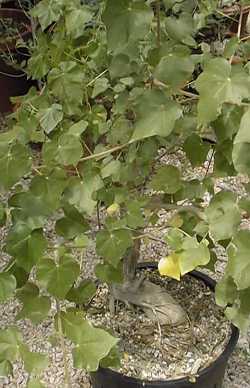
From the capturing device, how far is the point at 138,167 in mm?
1309

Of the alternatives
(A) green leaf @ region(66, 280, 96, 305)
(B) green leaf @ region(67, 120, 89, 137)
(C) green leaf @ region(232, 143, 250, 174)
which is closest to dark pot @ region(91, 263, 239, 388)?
(A) green leaf @ region(66, 280, 96, 305)

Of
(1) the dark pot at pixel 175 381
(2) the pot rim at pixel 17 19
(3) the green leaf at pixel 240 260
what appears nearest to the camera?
(3) the green leaf at pixel 240 260

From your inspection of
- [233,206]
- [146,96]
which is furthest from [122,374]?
[146,96]

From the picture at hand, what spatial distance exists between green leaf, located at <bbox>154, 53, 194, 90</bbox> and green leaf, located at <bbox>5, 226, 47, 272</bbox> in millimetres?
322

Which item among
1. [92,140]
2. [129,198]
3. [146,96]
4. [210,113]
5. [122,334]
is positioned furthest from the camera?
[122,334]

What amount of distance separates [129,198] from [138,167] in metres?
0.06

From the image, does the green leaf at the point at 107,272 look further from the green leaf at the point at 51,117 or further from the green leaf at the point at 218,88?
the green leaf at the point at 218,88

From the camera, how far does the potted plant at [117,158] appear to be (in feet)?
3.17

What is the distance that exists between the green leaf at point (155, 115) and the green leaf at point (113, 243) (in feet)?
0.70

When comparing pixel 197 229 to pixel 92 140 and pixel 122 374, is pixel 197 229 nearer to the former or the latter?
pixel 92 140

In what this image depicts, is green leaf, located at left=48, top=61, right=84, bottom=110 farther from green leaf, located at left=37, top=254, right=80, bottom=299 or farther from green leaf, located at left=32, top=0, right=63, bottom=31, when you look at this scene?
green leaf, located at left=37, top=254, right=80, bottom=299

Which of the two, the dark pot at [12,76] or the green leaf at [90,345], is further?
the dark pot at [12,76]

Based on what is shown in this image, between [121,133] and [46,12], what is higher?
[46,12]

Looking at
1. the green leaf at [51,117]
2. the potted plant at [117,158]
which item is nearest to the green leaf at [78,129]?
the potted plant at [117,158]
